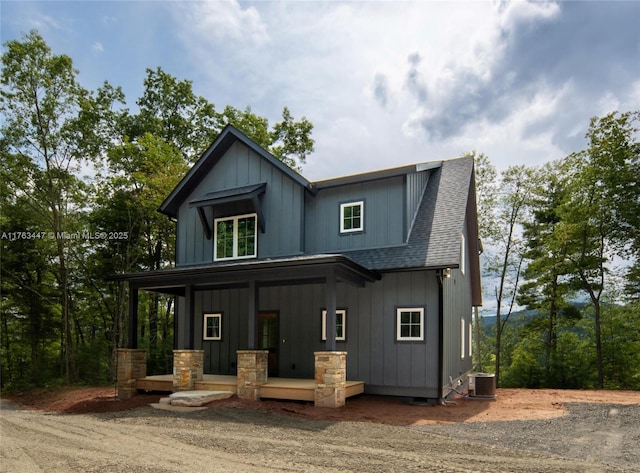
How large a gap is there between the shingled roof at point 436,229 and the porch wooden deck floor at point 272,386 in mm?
2967

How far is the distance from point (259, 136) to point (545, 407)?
55.4 ft

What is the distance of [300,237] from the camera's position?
40.7 ft

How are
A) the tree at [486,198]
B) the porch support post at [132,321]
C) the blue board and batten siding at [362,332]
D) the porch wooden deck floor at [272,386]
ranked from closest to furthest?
the porch wooden deck floor at [272,386], the blue board and batten siding at [362,332], the porch support post at [132,321], the tree at [486,198]

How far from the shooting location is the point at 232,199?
12.8 meters

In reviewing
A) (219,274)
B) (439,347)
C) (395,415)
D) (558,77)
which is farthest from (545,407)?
(558,77)

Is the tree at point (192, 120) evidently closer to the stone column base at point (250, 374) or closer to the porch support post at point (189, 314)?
the porch support post at point (189, 314)

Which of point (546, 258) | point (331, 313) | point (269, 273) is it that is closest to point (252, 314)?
point (269, 273)

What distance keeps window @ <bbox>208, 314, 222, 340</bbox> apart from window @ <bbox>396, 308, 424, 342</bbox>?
5.38 metres

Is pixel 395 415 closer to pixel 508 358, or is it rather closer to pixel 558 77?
pixel 558 77

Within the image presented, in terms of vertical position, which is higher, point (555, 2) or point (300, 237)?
point (555, 2)

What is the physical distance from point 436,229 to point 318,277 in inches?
121

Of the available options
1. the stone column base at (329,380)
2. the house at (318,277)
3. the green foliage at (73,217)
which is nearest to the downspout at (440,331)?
the house at (318,277)

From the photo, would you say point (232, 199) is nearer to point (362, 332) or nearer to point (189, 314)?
point (189, 314)

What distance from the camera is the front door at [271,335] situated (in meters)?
Result: 12.3
